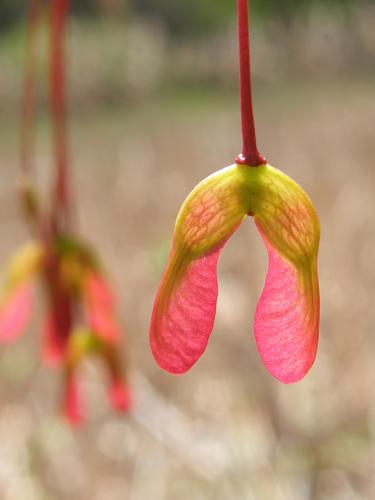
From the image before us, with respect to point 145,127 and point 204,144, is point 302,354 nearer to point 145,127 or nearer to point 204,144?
point 204,144

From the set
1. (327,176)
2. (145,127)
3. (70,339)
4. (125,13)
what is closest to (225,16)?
(125,13)

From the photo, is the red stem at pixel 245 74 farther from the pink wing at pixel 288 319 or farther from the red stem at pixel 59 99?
the red stem at pixel 59 99

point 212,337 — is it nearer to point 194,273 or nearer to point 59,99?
point 59,99

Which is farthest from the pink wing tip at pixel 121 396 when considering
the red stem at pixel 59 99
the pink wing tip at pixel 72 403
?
the red stem at pixel 59 99

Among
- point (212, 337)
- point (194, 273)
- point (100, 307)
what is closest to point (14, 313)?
point (100, 307)

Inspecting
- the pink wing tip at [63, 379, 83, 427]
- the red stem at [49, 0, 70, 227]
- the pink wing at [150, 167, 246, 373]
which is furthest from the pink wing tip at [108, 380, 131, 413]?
the pink wing at [150, 167, 246, 373]

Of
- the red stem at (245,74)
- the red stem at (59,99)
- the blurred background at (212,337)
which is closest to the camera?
the red stem at (245,74)
